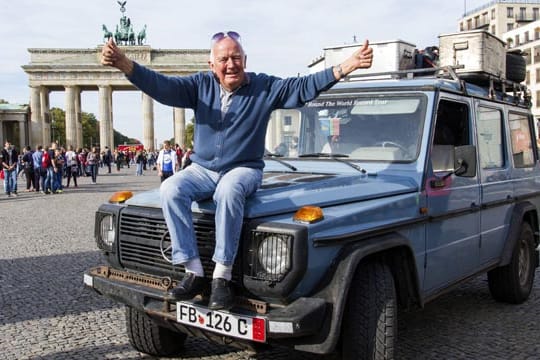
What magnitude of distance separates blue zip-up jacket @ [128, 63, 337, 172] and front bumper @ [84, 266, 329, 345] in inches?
35.4

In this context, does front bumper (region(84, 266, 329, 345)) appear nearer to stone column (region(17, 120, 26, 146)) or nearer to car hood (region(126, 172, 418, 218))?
car hood (region(126, 172, 418, 218))

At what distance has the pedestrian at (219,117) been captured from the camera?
139 inches

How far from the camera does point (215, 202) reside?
3.67 m

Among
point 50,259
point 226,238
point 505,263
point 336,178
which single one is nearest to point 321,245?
point 226,238

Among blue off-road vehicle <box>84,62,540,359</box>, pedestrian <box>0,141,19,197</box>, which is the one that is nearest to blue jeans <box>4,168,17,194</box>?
pedestrian <box>0,141,19,197</box>

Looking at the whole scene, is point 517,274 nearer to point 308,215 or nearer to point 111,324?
point 308,215

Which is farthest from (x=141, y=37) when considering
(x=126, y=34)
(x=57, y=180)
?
(x=57, y=180)

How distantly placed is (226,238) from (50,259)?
6259mm

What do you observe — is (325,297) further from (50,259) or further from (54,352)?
(50,259)

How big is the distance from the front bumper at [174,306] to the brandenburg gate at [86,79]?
7254 centimetres

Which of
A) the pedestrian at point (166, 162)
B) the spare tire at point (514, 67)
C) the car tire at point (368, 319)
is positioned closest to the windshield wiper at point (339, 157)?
the car tire at point (368, 319)

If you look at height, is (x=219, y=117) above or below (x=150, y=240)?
above

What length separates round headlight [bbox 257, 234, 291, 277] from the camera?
3346mm

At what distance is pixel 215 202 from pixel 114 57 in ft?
3.53
